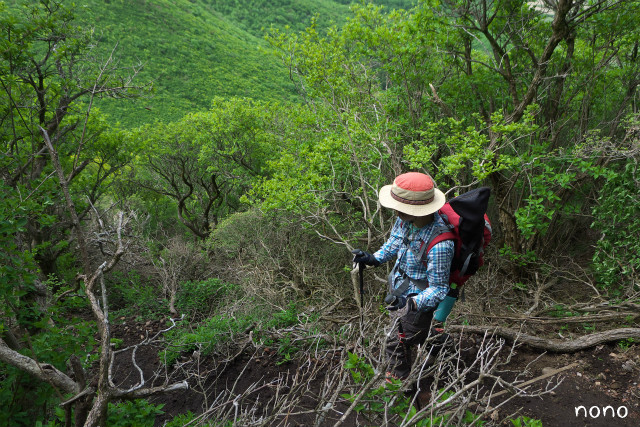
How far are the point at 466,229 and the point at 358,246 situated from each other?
3521mm

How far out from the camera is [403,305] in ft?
10.1

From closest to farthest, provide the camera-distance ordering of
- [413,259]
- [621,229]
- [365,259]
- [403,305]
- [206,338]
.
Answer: [413,259] < [403,305] < [365,259] < [621,229] < [206,338]

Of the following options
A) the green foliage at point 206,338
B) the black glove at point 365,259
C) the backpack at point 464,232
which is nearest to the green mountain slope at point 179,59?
the green foliage at point 206,338

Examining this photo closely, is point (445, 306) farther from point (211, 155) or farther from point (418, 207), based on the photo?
point (211, 155)

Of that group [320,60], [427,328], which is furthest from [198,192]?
[427,328]

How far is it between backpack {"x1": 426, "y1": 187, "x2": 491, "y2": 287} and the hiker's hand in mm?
402

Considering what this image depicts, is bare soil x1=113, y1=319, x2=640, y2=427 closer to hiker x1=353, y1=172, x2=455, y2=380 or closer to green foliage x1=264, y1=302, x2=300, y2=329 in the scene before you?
green foliage x1=264, y1=302, x2=300, y2=329

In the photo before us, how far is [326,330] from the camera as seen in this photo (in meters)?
4.67

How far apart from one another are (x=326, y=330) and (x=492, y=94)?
187 inches

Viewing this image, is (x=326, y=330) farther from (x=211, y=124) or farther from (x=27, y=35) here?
(x=211, y=124)

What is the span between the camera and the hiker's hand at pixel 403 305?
9.02ft

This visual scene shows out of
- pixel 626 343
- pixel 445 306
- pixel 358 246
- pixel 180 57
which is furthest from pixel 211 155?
pixel 180 57

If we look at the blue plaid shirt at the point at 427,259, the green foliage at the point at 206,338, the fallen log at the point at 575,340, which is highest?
the blue plaid shirt at the point at 427,259
